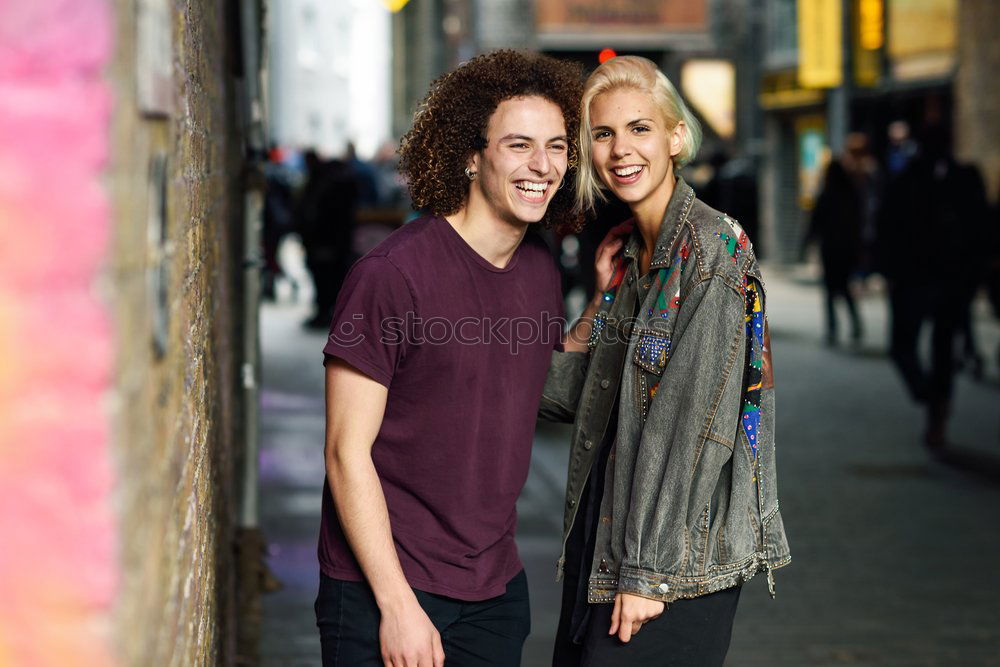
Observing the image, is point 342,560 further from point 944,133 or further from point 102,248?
point 944,133

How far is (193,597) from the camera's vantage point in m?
2.28

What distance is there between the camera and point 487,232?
9.36 ft

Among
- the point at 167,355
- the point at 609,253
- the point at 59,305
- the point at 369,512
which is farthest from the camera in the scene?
the point at 609,253

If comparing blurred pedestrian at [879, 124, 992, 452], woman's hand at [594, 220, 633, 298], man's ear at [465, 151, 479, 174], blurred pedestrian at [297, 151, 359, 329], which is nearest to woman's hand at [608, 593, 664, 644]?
woman's hand at [594, 220, 633, 298]

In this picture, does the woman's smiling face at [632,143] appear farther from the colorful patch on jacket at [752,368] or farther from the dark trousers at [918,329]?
the dark trousers at [918,329]

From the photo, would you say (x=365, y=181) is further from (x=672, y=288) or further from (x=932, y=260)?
(x=672, y=288)

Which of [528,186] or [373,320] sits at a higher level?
[528,186]

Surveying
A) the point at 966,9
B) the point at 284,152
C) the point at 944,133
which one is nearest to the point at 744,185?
the point at 966,9

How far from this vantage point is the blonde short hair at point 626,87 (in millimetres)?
2938

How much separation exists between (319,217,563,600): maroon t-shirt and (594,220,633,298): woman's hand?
19.1 inches

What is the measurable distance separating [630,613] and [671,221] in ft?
2.75

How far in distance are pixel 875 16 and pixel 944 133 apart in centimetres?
1303

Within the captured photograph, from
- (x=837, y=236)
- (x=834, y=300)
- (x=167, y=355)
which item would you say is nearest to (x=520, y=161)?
(x=167, y=355)

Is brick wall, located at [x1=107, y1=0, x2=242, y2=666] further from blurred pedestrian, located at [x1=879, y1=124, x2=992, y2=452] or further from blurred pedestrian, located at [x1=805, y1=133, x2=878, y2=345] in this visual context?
blurred pedestrian, located at [x1=805, y1=133, x2=878, y2=345]
